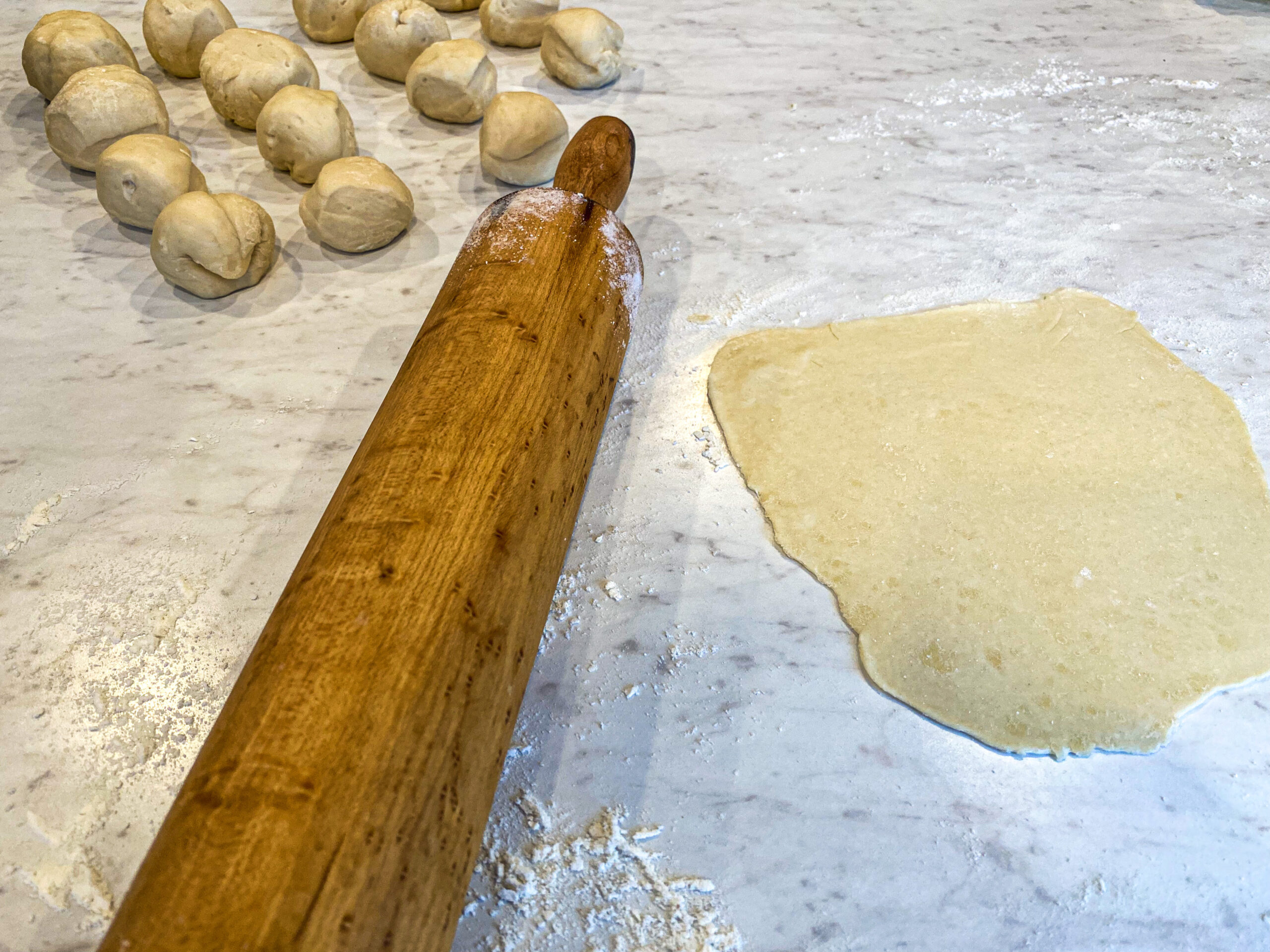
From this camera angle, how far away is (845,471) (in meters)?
1.48

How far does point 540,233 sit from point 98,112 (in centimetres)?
122

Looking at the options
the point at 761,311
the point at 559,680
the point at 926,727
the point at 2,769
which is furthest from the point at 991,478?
the point at 2,769

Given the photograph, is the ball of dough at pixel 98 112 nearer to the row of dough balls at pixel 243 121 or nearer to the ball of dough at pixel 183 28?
the row of dough balls at pixel 243 121

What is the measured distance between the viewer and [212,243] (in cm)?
170

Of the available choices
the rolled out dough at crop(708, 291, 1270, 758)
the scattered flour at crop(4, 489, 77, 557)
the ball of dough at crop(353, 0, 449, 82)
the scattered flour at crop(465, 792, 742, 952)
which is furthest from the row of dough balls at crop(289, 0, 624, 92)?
the scattered flour at crop(465, 792, 742, 952)

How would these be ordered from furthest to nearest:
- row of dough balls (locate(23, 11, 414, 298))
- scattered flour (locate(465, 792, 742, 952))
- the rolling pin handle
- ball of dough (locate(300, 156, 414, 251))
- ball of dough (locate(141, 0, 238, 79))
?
ball of dough (locate(141, 0, 238, 79))
ball of dough (locate(300, 156, 414, 251))
row of dough balls (locate(23, 11, 414, 298))
the rolling pin handle
scattered flour (locate(465, 792, 742, 952))

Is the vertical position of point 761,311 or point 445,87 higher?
point 445,87

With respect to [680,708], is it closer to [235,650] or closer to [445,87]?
[235,650]

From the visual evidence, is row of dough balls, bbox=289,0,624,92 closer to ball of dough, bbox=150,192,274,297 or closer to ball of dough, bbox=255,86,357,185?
ball of dough, bbox=255,86,357,185

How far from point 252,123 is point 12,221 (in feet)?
1.87

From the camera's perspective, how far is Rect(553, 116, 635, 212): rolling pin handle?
162 cm

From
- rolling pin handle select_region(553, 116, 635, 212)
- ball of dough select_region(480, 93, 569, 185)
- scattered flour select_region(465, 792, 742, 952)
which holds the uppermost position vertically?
rolling pin handle select_region(553, 116, 635, 212)

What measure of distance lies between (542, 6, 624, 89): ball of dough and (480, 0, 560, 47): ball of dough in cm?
11

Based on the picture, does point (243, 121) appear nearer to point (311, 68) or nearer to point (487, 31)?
point (311, 68)
